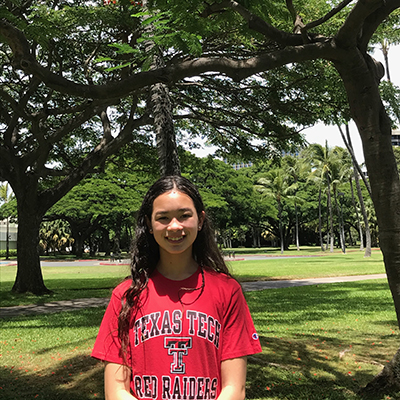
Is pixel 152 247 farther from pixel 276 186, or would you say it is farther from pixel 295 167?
pixel 295 167

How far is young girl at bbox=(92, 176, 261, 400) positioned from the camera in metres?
1.84

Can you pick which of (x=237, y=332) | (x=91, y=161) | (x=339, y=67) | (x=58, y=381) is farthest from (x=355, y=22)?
(x=91, y=161)

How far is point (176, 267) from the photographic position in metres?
2.09

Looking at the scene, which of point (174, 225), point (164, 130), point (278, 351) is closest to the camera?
point (174, 225)

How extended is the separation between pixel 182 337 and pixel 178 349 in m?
0.05

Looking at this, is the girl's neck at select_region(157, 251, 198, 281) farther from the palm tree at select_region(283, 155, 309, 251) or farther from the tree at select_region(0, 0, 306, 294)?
the palm tree at select_region(283, 155, 309, 251)

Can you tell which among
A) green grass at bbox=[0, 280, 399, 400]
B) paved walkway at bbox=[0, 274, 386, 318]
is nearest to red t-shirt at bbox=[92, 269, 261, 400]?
green grass at bbox=[0, 280, 399, 400]

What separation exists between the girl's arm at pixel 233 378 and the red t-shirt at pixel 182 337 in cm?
3

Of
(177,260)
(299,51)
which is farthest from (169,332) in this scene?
(299,51)

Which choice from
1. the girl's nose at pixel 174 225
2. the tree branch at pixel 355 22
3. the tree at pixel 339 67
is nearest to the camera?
the girl's nose at pixel 174 225

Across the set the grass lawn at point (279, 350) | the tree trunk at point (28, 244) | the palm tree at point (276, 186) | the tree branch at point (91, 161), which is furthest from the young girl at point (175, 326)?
the palm tree at point (276, 186)

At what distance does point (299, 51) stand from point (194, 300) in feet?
11.0

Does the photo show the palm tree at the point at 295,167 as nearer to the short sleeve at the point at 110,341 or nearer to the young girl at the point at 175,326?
the young girl at the point at 175,326

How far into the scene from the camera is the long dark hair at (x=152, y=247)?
2023 millimetres
